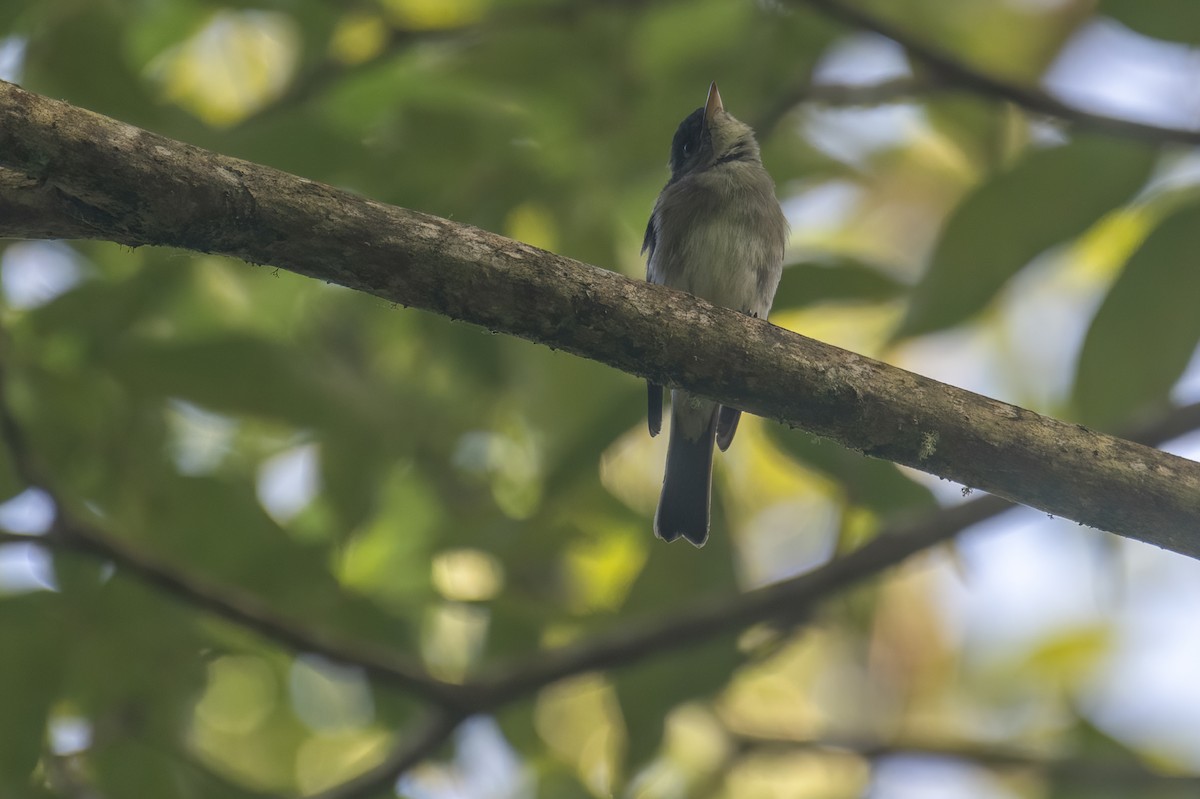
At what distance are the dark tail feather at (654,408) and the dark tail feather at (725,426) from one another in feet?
1.88

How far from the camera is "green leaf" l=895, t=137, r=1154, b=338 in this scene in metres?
3.84

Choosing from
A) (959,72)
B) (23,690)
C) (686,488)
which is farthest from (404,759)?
(959,72)

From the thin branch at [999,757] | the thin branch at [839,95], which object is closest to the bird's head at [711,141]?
the thin branch at [839,95]

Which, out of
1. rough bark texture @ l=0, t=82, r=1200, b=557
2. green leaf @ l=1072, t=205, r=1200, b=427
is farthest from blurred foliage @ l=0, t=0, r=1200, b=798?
rough bark texture @ l=0, t=82, r=1200, b=557

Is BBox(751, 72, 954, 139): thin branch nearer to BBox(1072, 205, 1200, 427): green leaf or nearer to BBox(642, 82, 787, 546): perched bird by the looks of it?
BBox(642, 82, 787, 546): perched bird

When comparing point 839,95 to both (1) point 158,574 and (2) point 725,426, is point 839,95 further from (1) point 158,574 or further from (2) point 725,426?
(1) point 158,574

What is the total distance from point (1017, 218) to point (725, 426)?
150cm

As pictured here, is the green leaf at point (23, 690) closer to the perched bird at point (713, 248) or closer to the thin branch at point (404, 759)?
the thin branch at point (404, 759)

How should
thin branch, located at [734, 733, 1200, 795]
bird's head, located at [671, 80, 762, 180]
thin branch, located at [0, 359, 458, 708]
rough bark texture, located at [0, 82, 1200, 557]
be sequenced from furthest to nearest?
bird's head, located at [671, 80, 762, 180], thin branch, located at [734, 733, 1200, 795], thin branch, located at [0, 359, 458, 708], rough bark texture, located at [0, 82, 1200, 557]

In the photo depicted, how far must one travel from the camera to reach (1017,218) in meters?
3.86

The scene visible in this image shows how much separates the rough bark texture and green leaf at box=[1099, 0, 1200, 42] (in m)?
1.74

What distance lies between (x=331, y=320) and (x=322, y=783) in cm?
218

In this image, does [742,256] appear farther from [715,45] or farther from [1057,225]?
[1057,225]

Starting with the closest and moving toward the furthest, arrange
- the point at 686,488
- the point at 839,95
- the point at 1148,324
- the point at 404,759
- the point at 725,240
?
the point at 1148,324
the point at 404,759
the point at 686,488
the point at 839,95
the point at 725,240
